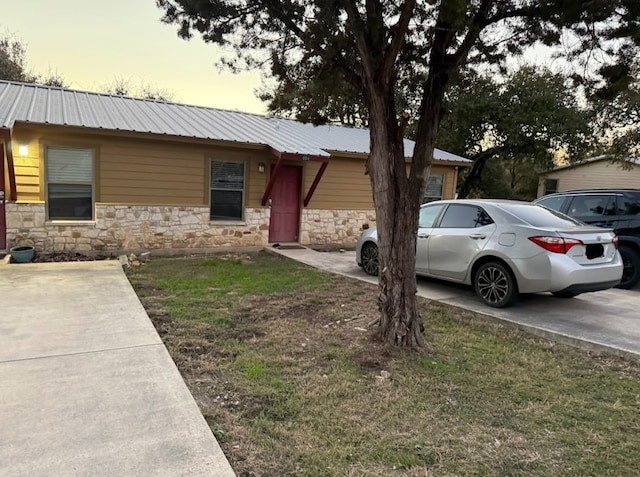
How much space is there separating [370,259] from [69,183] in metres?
6.21

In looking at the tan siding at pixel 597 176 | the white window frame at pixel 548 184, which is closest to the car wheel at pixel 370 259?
the tan siding at pixel 597 176

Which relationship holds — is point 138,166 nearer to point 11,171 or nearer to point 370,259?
point 11,171

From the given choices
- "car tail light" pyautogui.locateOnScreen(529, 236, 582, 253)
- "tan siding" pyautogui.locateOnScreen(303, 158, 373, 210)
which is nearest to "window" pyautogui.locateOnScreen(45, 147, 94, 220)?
"tan siding" pyautogui.locateOnScreen(303, 158, 373, 210)

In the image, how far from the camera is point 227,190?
10.5 m

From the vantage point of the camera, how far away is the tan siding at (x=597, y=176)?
18.8 metres

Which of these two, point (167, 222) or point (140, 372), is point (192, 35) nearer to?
point (140, 372)

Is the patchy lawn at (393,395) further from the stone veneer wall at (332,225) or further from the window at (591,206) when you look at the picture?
the stone veneer wall at (332,225)

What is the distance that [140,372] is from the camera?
3539 millimetres

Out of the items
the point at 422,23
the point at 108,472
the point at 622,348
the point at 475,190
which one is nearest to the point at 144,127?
the point at 422,23

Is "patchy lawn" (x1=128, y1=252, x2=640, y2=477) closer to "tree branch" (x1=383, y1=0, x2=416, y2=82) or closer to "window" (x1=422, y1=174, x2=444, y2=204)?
"tree branch" (x1=383, y1=0, x2=416, y2=82)

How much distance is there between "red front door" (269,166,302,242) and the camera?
11336mm

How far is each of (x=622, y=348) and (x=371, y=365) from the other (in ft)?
8.45

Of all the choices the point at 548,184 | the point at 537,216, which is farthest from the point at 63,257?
the point at 548,184

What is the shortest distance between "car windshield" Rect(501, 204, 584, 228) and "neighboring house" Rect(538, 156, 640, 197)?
1504 centimetres
